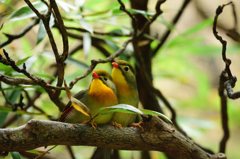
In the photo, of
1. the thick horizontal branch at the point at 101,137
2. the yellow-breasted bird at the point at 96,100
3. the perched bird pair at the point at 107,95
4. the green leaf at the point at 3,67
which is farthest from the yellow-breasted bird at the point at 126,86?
the green leaf at the point at 3,67

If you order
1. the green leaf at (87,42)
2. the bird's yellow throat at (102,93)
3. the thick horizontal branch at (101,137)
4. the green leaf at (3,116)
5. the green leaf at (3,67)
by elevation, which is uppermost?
the green leaf at (87,42)

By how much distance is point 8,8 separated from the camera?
7.34 ft

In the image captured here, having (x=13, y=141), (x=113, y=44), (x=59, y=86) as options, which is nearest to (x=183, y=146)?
(x=59, y=86)

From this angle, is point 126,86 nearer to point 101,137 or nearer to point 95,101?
point 95,101

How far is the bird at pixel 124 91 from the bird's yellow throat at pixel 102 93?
0.59 ft

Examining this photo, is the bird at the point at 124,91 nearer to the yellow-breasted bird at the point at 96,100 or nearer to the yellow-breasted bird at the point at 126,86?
the yellow-breasted bird at the point at 126,86

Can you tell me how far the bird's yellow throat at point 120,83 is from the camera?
233 cm

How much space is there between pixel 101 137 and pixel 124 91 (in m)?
0.77

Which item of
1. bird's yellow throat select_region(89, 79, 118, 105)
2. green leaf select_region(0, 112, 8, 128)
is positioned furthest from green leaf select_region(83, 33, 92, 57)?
green leaf select_region(0, 112, 8, 128)

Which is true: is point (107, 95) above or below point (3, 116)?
above

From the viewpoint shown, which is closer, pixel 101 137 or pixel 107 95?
pixel 101 137

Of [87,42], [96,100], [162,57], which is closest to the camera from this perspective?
[96,100]

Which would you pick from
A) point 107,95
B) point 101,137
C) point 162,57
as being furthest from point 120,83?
point 162,57

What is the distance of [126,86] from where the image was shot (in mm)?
2350
